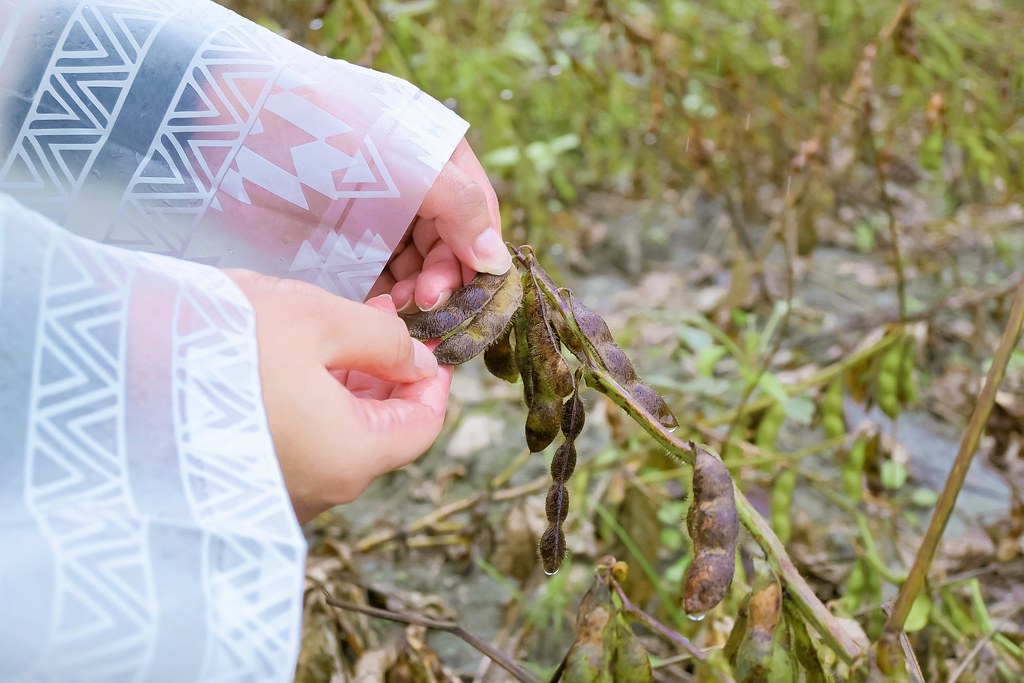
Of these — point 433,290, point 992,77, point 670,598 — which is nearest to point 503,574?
point 670,598

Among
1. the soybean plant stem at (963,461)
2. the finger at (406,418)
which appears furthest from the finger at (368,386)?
the soybean plant stem at (963,461)

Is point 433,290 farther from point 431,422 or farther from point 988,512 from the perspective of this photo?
point 988,512

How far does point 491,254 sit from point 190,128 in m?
0.35

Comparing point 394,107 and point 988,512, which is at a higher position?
point 394,107

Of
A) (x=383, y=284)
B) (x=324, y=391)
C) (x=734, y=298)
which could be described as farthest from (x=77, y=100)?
(x=734, y=298)

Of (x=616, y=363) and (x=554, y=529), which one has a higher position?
(x=616, y=363)

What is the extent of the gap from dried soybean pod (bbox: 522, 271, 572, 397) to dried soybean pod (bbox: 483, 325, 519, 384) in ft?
0.13

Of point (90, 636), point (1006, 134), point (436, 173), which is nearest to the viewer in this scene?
point (90, 636)

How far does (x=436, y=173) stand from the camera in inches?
37.1

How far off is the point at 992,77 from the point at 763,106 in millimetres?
772

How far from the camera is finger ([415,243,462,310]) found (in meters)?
0.96

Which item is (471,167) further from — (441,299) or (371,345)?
(371,345)

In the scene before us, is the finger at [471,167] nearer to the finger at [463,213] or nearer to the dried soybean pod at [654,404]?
the finger at [463,213]

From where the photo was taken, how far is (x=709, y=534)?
72 centimetres
